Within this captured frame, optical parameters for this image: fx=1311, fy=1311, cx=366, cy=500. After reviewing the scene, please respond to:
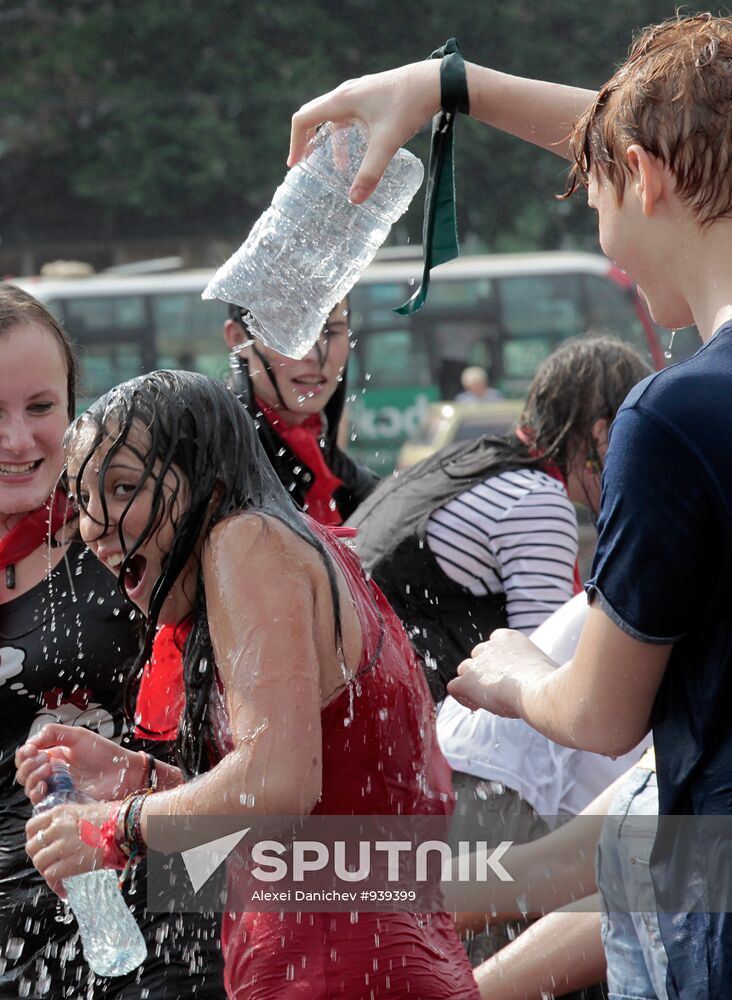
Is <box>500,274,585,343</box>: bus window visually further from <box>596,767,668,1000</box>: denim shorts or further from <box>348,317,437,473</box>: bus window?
<box>596,767,668,1000</box>: denim shorts

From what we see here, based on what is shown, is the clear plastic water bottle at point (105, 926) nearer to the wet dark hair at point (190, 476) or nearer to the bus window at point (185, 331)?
the wet dark hair at point (190, 476)

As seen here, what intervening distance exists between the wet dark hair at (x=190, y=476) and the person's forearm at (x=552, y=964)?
1.28 m

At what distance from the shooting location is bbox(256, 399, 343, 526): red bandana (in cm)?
415

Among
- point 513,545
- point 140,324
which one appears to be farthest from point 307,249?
point 140,324

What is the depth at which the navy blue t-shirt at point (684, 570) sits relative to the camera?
166 cm

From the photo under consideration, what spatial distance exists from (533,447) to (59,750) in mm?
1912

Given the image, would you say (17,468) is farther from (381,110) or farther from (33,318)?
(381,110)

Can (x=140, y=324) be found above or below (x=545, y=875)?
below

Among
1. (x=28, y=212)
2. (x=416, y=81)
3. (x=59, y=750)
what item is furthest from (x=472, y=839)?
(x=28, y=212)

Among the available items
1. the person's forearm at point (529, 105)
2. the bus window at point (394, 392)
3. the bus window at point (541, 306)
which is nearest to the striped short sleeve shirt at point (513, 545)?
the person's forearm at point (529, 105)

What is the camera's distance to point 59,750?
7.80 ft

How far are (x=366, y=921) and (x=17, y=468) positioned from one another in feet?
4.78

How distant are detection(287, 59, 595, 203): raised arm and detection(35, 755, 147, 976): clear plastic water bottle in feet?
4.55

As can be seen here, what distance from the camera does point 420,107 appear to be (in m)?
2.51
